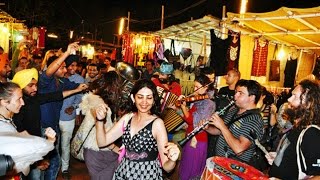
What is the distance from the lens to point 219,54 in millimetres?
9398

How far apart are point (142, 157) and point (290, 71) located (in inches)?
467

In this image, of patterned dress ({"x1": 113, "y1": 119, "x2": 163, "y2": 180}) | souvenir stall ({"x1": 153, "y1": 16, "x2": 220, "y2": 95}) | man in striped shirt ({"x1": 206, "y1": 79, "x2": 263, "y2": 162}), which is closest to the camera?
patterned dress ({"x1": 113, "y1": 119, "x2": 163, "y2": 180})

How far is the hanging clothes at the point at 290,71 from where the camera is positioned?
43.6 ft

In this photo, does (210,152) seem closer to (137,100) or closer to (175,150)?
(137,100)

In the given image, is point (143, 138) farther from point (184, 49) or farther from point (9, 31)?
point (9, 31)

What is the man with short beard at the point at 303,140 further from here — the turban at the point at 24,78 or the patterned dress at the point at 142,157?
the turban at the point at 24,78

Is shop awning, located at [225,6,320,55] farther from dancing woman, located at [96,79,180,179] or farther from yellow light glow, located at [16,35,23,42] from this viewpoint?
yellow light glow, located at [16,35,23,42]

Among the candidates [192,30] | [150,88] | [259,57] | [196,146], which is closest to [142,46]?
[192,30]

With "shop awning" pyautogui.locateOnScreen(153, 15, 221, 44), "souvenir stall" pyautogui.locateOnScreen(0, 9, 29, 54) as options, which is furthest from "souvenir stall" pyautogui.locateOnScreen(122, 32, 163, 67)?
"souvenir stall" pyautogui.locateOnScreen(0, 9, 29, 54)

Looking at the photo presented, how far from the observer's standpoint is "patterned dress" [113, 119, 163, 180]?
325 cm

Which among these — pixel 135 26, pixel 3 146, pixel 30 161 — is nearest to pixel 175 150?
pixel 30 161

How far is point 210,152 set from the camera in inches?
218

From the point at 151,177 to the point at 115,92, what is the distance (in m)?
1.69

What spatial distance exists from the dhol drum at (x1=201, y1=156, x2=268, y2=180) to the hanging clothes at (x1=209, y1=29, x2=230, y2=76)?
6272mm
